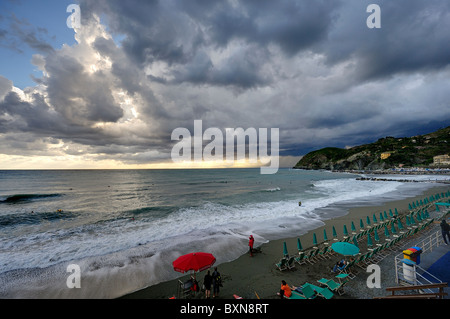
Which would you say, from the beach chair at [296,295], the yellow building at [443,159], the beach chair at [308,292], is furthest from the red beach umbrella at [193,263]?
the yellow building at [443,159]

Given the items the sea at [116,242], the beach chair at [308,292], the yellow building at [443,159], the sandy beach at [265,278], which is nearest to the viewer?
the beach chair at [308,292]

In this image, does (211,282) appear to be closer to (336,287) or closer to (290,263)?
(290,263)

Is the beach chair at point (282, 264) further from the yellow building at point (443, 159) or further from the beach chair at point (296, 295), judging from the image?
the yellow building at point (443, 159)

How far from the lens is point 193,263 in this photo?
29.3ft

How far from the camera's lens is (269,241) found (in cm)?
1600

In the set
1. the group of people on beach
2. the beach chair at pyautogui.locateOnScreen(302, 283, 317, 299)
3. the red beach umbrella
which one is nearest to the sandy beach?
the group of people on beach

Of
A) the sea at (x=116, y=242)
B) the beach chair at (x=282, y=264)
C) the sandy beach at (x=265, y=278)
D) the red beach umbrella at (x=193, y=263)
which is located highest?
the red beach umbrella at (x=193, y=263)

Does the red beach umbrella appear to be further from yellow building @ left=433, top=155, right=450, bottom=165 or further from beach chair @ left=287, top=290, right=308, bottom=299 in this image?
yellow building @ left=433, top=155, right=450, bottom=165

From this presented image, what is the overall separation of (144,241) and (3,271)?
8760 millimetres

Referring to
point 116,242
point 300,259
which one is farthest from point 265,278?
point 116,242

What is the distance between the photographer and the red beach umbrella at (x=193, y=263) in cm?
872

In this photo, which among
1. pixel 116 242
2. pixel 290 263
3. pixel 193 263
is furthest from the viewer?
pixel 116 242
